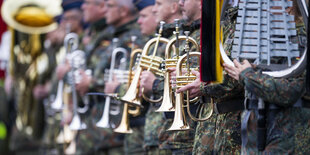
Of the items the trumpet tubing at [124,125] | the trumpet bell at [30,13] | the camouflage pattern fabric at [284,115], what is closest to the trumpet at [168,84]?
the camouflage pattern fabric at [284,115]

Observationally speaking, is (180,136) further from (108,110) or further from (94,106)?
(94,106)

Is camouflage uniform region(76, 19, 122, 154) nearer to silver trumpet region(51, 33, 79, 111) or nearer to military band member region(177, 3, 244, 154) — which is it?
silver trumpet region(51, 33, 79, 111)

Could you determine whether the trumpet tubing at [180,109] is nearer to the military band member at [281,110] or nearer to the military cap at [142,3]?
the military band member at [281,110]

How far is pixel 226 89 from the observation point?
6996mm

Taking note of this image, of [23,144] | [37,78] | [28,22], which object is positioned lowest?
[23,144]

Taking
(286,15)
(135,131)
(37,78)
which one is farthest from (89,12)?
(286,15)

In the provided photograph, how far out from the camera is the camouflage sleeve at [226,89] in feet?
22.9

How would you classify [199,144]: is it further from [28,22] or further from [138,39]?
[28,22]

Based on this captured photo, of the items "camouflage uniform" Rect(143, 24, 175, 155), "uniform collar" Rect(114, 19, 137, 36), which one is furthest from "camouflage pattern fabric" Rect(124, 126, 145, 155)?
"uniform collar" Rect(114, 19, 137, 36)

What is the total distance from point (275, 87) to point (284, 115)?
0.24 metres

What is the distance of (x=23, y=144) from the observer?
18438 millimetres

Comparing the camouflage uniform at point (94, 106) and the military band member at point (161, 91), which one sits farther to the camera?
the camouflage uniform at point (94, 106)

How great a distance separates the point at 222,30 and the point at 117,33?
4.62 metres

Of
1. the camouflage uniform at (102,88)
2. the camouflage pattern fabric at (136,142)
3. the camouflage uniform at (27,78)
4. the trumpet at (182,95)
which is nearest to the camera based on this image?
the trumpet at (182,95)
